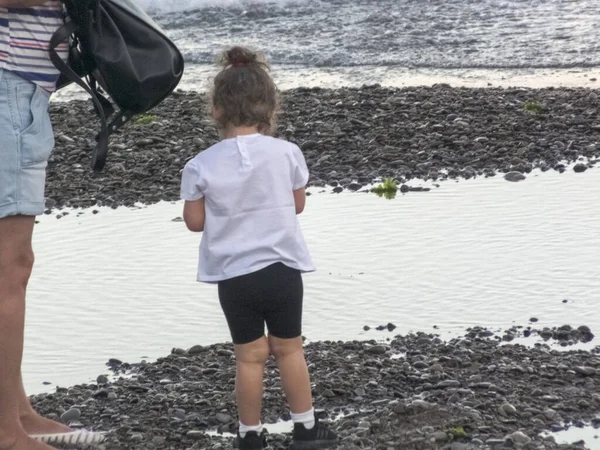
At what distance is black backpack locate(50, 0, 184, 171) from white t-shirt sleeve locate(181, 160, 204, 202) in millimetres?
296

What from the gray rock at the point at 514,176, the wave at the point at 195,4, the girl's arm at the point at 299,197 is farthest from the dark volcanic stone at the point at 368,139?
the wave at the point at 195,4

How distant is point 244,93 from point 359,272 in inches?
88.9

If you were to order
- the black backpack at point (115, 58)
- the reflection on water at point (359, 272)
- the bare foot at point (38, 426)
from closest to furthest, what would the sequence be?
1. the black backpack at point (115, 58)
2. the bare foot at point (38, 426)
3. the reflection on water at point (359, 272)

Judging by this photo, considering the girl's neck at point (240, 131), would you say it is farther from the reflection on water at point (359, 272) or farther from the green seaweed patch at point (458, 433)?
the reflection on water at point (359, 272)

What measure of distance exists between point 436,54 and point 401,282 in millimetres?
9208

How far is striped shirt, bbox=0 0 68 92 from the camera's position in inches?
151

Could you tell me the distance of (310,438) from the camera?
13.4ft

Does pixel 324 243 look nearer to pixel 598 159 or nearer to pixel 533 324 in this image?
pixel 533 324

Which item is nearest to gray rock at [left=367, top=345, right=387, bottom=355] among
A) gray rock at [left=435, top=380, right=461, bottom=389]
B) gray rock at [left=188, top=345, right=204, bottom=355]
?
gray rock at [left=435, top=380, right=461, bottom=389]

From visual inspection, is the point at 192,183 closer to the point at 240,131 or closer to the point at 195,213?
the point at 195,213

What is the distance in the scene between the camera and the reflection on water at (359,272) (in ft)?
17.6

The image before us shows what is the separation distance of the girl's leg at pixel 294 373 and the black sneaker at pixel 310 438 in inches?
2.7

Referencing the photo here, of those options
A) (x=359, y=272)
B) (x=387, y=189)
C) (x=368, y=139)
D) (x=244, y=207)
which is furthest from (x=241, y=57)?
(x=368, y=139)

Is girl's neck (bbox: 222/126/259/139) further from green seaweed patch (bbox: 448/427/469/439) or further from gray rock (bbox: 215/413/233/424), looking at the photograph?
green seaweed patch (bbox: 448/427/469/439)
